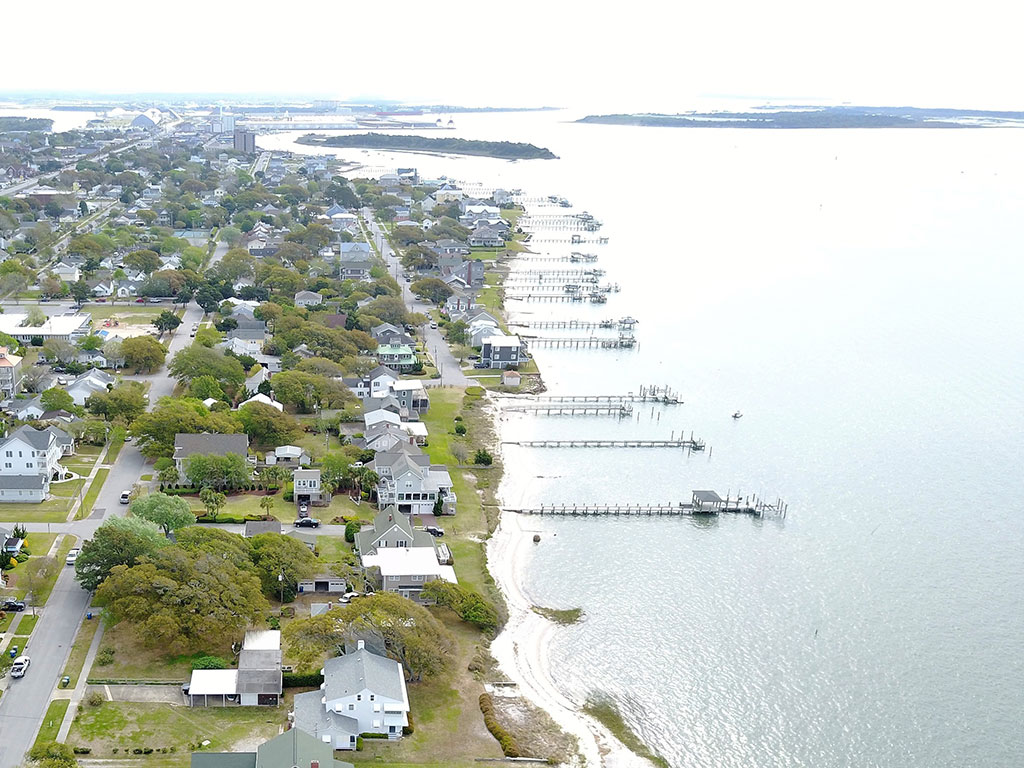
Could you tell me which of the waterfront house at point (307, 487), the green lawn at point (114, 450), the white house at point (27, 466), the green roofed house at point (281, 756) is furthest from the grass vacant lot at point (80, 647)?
the green lawn at point (114, 450)

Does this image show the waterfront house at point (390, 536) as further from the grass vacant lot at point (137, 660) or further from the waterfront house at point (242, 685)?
the waterfront house at point (242, 685)

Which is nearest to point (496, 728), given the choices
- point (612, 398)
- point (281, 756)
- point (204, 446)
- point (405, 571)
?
point (281, 756)

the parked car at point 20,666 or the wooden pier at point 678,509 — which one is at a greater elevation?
the wooden pier at point 678,509

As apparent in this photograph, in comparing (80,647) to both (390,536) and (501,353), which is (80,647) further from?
(501,353)

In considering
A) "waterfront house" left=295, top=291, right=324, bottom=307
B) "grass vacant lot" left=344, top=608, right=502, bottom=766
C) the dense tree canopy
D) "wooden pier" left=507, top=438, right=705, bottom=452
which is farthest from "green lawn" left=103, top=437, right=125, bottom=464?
"waterfront house" left=295, top=291, right=324, bottom=307

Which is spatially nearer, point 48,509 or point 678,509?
point 48,509

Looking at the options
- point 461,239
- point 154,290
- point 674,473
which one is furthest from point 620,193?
point 674,473

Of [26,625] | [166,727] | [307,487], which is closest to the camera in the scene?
[166,727]
